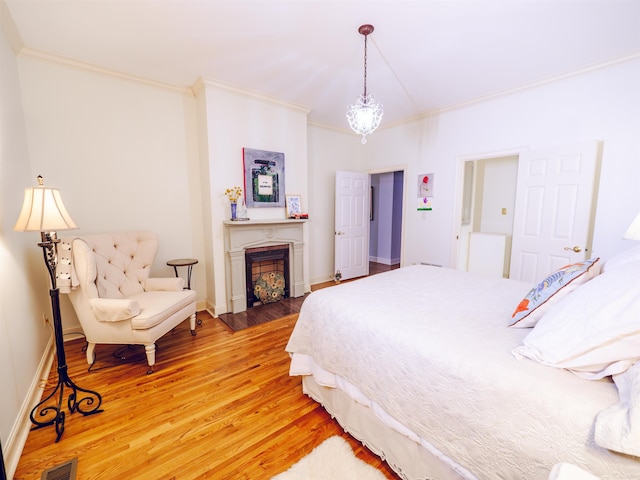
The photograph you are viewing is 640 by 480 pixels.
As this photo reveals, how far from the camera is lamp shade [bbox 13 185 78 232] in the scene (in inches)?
60.9

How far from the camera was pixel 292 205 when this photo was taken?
157 inches

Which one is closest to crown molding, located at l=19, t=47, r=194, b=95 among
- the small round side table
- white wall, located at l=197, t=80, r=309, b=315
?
white wall, located at l=197, t=80, r=309, b=315

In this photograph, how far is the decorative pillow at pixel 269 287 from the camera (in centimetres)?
375

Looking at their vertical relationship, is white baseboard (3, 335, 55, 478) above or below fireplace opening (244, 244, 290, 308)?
below

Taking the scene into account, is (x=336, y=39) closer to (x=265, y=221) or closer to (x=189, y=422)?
(x=265, y=221)

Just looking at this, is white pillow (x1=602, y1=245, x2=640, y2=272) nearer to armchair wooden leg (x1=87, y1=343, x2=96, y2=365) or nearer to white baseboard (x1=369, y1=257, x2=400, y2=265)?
armchair wooden leg (x1=87, y1=343, x2=96, y2=365)

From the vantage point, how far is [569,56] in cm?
261

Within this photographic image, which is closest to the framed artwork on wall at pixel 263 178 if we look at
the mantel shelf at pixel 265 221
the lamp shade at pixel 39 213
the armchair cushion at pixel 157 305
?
the mantel shelf at pixel 265 221

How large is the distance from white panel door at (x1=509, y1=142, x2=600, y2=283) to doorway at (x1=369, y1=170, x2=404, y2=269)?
121 inches

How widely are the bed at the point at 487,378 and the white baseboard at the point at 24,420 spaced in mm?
1645

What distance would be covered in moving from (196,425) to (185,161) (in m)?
2.90

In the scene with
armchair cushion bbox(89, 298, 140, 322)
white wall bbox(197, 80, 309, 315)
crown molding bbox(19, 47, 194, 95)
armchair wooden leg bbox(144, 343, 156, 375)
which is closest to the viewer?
armchair cushion bbox(89, 298, 140, 322)

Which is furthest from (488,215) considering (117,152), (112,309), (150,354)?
(117,152)

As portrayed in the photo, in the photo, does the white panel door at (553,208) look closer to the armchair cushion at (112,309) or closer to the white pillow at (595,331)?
the white pillow at (595,331)
